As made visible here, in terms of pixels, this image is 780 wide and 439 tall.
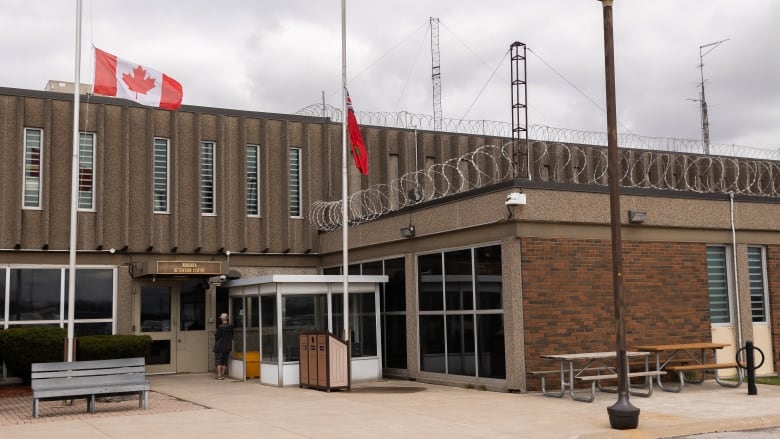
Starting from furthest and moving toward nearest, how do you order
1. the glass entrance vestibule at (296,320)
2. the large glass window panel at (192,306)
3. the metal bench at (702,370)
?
1. the large glass window panel at (192,306)
2. the glass entrance vestibule at (296,320)
3. the metal bench at (702,370)

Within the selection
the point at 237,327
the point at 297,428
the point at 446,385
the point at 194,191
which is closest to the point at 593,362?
the point at 446,385

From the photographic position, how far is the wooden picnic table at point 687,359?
641 inches

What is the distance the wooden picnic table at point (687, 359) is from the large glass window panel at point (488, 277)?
290cm

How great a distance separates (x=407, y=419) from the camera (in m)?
12.9

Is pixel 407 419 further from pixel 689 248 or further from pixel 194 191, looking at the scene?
pixel 194 191

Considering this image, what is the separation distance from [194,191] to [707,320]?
13.1m

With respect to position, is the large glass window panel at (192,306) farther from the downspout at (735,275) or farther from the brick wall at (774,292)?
the brick wall at (774,292)

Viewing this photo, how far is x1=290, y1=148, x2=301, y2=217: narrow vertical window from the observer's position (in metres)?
24.2

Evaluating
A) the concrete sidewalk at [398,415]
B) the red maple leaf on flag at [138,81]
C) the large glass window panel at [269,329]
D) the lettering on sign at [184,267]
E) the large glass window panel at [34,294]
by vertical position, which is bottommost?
the concrete sidewalk at [398,415]

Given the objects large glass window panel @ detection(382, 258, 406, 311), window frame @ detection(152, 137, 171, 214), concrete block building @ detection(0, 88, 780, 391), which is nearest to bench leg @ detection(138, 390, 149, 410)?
concrete block building @ detection(0, 88, 780, 391)

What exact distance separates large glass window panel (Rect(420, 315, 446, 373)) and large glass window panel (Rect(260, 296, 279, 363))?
10.8ft

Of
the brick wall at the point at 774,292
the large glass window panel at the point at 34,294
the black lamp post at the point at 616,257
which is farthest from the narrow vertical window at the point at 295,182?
the black lamp post at the point at 616,257

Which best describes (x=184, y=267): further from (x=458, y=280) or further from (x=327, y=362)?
(x=458, y=280)

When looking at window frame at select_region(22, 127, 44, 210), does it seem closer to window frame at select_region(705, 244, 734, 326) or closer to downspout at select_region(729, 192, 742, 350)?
window frame at select_region(705, 244, 734, 326)
